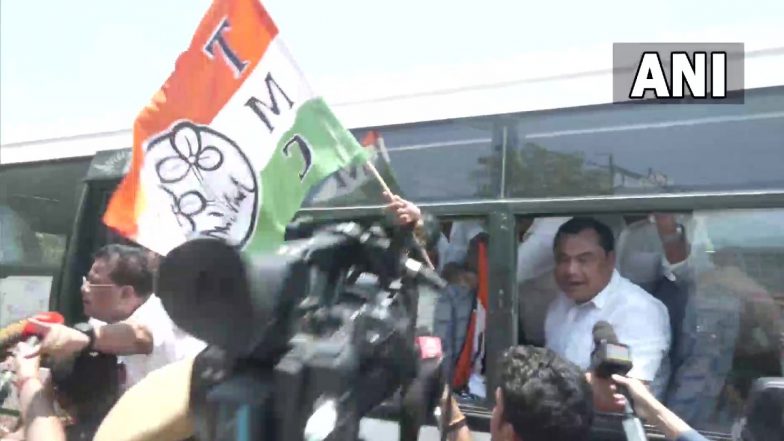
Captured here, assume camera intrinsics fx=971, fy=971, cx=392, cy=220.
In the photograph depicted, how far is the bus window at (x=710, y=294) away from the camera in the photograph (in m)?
3.09

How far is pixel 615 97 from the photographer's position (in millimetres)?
3318

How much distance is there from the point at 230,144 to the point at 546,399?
1666mm

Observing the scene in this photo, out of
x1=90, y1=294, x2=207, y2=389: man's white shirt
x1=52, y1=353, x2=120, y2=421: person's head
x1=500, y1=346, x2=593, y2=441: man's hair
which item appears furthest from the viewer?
x1=90, y1=294, x2=207, y2=389: man's white shirt

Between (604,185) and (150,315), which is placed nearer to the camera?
(604,185)

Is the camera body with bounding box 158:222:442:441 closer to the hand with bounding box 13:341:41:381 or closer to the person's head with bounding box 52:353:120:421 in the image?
the hand with bounding box 13:341:41:381

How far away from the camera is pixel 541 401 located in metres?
2.23

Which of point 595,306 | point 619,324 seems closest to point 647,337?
→ point 619,324

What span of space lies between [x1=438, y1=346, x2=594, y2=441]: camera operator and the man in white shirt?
1005 mm

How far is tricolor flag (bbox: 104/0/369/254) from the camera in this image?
330cm

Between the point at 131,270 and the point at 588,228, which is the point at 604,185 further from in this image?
the point at 131,270

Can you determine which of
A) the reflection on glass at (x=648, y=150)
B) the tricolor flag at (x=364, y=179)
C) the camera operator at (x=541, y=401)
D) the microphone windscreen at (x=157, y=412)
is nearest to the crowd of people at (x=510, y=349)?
the camera operator at (x=541, y=401)

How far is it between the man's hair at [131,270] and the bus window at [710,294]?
5.07 ft

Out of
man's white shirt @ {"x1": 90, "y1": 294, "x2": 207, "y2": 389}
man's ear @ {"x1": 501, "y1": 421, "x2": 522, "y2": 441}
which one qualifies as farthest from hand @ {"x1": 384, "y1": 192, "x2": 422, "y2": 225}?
man's white shirt @ {"x1": 90, "y1": 294, "x2": 207, "y2": 389}

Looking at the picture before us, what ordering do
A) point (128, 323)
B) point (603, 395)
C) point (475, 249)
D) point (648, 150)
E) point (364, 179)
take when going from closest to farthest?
point (603, 395) < point (128, 323) < point (648, 150) < point (475, 249) < point (364, 179)
